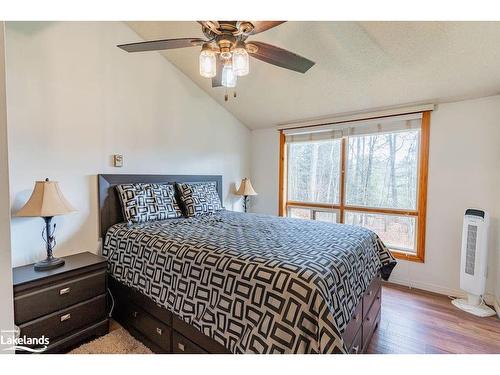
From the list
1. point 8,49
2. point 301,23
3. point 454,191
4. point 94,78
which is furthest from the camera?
point 454,191

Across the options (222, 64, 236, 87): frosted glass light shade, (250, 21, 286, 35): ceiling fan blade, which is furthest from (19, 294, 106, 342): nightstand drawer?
(250, 21, 286, 35): ceiling fan blade

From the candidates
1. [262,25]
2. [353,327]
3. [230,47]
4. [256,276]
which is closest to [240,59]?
[230,47]

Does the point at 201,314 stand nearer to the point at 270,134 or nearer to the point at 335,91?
the point at 335,91

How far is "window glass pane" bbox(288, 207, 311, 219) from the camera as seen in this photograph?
379 centimetres

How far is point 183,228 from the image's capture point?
214 centimetres

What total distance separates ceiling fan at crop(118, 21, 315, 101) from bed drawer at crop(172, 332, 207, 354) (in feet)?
5.57

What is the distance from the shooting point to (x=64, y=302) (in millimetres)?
1721

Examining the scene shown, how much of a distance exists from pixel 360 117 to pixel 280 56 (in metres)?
1.91

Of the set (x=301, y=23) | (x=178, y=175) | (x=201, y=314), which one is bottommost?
(x=201, y=314)

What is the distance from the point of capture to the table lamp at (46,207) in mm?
1744

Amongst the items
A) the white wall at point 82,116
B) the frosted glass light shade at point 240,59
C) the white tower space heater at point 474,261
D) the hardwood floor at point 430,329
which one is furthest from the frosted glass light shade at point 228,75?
the white tower space heater at point 474,261
